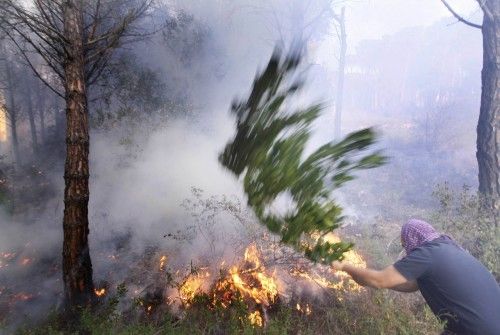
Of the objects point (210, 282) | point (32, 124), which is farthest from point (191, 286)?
point (32, 124)

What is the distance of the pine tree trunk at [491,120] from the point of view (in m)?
6.55

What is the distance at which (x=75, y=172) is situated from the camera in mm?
4613

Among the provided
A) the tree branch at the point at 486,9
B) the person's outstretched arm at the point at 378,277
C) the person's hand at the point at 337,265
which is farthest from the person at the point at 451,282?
the tree branch at the point at 486,9

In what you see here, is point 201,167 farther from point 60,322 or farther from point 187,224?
point 60,322

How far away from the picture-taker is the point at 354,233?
357 inches

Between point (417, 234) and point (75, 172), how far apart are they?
4.15m

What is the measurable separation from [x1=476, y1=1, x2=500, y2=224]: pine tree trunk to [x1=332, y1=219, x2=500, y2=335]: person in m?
4.32

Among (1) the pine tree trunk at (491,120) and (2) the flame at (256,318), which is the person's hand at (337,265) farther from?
(1) the pine tree trunk at (491,120)

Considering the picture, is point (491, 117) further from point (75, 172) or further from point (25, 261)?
point (25, 261)

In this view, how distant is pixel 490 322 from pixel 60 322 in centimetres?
473

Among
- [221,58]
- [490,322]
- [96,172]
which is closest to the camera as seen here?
[490,322]

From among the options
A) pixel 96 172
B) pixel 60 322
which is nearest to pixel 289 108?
pixel 60 322

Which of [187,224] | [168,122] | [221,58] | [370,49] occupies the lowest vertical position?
[187,224]

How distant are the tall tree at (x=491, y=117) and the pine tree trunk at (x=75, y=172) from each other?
6966 millimetres
